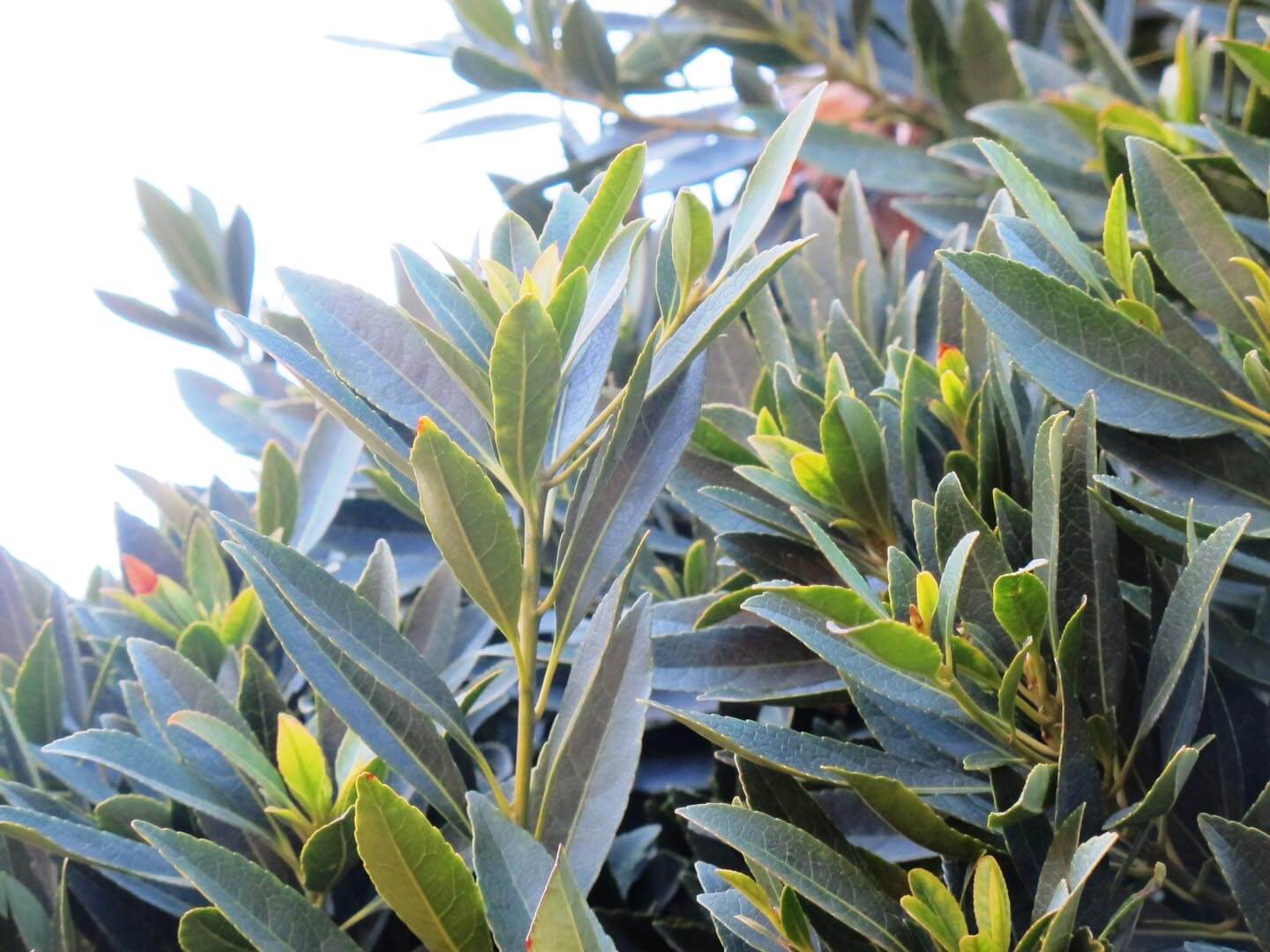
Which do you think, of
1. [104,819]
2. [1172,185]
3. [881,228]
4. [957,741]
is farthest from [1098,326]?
[881,228]

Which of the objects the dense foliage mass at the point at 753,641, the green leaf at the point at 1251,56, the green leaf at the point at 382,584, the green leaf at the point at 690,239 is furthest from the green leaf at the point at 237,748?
the green leaf at the point at 1251,56

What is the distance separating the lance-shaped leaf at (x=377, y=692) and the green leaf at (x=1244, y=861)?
1.13ft

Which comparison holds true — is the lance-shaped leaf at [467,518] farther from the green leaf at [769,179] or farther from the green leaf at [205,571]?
the green leaf at [205,571]

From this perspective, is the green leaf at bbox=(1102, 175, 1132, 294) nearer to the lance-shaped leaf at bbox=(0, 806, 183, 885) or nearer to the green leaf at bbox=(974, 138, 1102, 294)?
the green leaf at bbox=(974, 138, 1102, 294)

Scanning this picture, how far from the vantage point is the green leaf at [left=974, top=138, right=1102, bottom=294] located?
1.87 feet

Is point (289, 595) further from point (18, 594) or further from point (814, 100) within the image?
point (18, 594)

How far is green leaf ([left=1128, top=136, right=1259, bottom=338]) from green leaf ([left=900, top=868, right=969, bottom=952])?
1.12 ft

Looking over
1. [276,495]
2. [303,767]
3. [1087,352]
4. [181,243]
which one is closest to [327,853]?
[303,767]

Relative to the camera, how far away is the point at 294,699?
0.88m

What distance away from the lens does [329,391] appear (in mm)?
557

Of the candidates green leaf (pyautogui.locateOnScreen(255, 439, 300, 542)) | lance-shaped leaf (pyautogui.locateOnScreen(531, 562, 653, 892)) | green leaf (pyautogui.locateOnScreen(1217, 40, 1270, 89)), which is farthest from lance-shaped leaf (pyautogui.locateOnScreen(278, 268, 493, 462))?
green leaf (pyautogui.locateOnScreen(1217, 40, 1270, 89))

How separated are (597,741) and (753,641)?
0.11 meters

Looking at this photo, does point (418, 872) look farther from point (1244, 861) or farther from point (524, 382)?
point (1244, 861)

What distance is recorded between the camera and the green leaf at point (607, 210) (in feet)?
1.84
